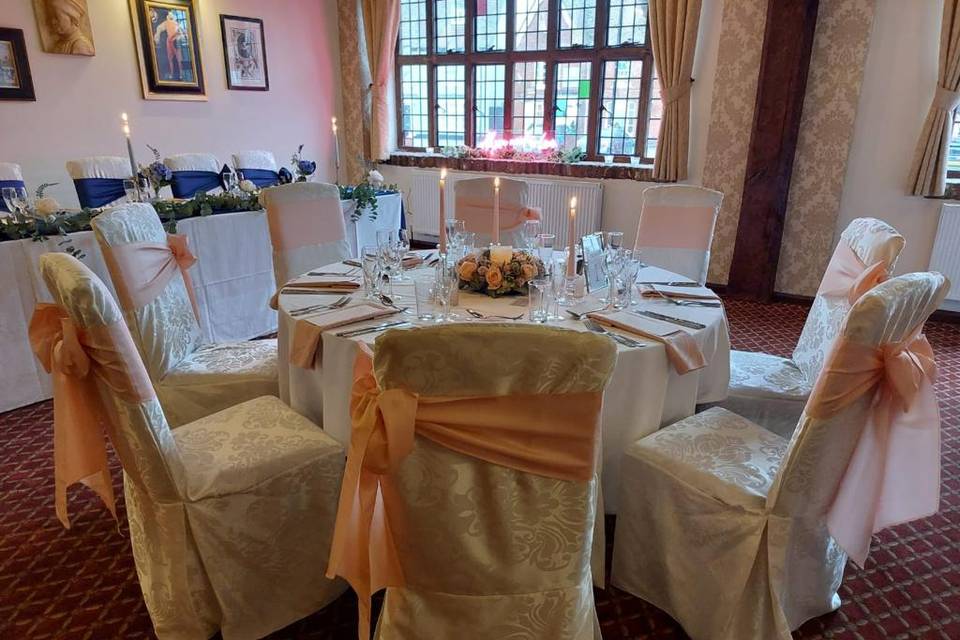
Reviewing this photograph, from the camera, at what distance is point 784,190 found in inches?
171

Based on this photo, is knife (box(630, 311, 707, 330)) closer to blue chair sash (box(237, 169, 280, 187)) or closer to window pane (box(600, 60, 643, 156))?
blue chair sash (box(237, 169, 280, 187))

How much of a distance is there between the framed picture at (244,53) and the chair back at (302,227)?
333cm

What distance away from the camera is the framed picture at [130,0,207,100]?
15.8 ft

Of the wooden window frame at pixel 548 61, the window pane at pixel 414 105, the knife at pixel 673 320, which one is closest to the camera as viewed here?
the knife at pixel 673 320

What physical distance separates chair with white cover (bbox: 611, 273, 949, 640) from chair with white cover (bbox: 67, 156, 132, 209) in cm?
358

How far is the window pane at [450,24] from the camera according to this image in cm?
577

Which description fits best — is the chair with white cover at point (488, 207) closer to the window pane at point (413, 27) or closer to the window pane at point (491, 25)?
the window pane at point (491, 25)

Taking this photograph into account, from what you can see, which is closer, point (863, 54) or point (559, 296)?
point (559, 296)

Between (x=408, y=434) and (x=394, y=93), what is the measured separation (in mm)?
5985

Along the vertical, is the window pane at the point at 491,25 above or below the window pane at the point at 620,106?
above

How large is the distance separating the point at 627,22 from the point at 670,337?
13.7ft

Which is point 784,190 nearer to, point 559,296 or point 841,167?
point 841,167

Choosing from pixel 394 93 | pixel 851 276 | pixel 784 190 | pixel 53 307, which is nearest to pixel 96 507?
pixel 53 307

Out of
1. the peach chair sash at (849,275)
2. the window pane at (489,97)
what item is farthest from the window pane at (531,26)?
the peach chair sash at (849,275)
